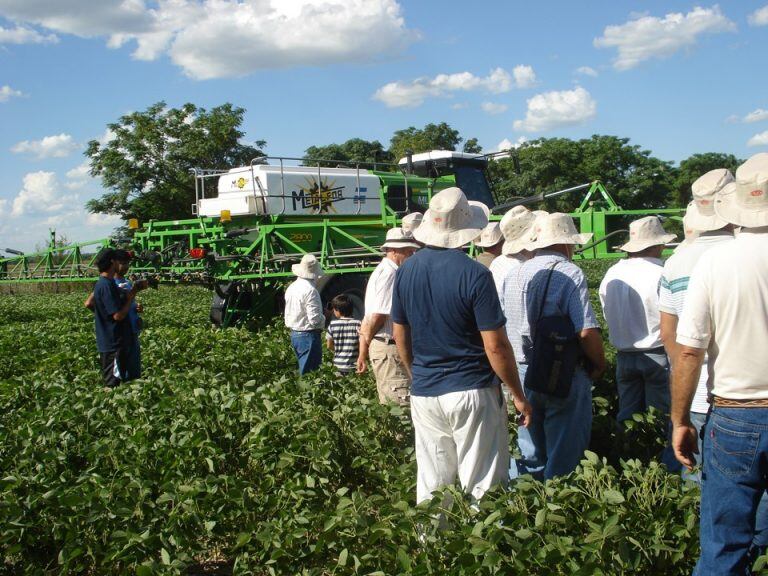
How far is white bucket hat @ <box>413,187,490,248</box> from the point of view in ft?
12.5

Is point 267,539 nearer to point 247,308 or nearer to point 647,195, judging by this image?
point 247,308

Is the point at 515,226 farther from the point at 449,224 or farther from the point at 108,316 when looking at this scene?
the point at 108,316

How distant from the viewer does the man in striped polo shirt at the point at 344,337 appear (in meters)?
7.11

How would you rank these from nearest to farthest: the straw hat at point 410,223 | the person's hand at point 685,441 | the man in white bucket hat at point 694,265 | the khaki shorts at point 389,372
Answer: the person's hand at point 685,441 → the man in white bucket hat at point 694,265 → the khaki shorts at point 389,372 → the straw hat at point 410,223

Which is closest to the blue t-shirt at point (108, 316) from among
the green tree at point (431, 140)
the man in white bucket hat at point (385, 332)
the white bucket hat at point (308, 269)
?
the white bucket hat at point (308, 269)

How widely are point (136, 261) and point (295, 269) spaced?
19.3 ft

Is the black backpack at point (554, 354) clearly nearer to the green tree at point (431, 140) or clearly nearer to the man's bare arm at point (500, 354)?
the man's bare arm at point (500, 354)

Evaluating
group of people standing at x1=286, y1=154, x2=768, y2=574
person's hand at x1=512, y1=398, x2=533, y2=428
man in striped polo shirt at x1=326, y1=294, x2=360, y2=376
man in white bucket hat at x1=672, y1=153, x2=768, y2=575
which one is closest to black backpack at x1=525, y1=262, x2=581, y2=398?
group of people standing at x1=286, y1=154, x2=768, y2=574

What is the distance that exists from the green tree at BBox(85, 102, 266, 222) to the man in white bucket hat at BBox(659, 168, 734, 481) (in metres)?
35.0

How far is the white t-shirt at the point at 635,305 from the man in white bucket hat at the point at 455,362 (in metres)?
1.31

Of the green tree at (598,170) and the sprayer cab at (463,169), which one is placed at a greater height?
the green tree at (598,170)

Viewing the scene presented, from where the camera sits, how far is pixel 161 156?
38156 millimetres

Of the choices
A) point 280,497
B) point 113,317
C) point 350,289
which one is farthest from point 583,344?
point 350,289

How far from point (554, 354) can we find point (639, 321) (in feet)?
3.17
